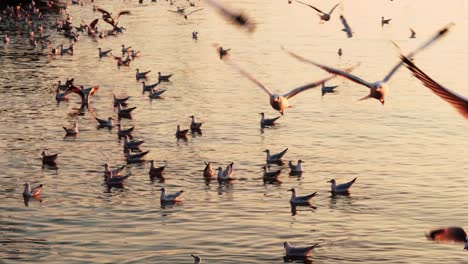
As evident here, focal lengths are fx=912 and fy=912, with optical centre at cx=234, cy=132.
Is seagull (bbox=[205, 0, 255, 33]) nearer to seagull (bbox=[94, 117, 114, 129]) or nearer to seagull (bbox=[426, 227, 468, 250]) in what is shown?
seagull (bbox=[426, 227, 468, 250])

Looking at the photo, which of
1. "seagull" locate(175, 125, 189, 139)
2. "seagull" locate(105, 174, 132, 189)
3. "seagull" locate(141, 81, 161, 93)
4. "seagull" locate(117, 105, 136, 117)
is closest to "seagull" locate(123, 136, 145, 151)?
"seagull" locate(175, 125, 189, 139)

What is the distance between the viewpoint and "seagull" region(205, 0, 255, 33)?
27.7ft

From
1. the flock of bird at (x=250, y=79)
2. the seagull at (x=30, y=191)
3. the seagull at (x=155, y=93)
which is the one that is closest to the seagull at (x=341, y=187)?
the flock of bird at (x=250, y=79)

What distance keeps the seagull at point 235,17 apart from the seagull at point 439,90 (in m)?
2.90

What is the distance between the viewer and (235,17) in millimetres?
9352

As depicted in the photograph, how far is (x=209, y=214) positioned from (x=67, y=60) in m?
41.4

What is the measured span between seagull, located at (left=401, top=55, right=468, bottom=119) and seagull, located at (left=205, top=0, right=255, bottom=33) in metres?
2.90

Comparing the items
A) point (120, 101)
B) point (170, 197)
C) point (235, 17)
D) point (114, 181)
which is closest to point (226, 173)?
point (170, 197)

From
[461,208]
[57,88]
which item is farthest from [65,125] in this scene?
[461,208]

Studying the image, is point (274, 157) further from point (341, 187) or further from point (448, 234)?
point (448, 234)

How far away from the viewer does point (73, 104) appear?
50688 mm

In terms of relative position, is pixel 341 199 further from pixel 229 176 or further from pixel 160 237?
pixel 160 237

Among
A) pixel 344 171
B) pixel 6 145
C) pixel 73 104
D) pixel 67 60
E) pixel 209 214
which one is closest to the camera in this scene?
pixel 209 214

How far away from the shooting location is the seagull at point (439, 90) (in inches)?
225
